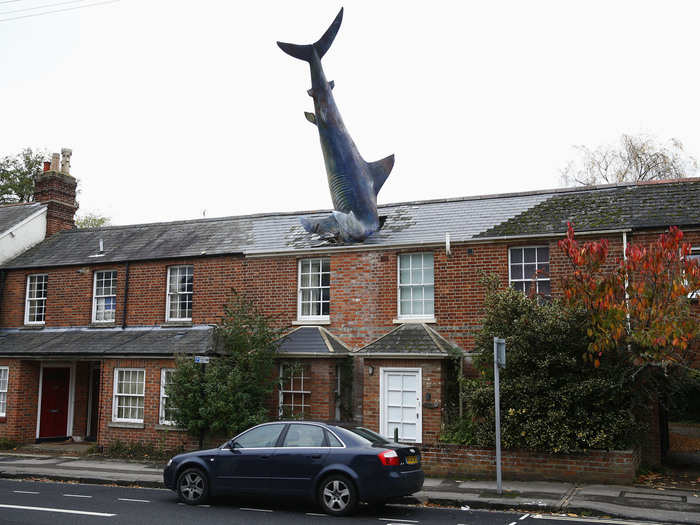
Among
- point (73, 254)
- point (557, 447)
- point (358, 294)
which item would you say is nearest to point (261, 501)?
point (557, 447)

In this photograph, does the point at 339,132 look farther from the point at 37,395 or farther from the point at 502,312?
the point at 37,395

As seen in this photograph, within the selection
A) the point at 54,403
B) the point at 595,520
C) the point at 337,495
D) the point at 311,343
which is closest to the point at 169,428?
the point at 311,343

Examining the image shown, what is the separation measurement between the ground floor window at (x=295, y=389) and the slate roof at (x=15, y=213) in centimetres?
1275

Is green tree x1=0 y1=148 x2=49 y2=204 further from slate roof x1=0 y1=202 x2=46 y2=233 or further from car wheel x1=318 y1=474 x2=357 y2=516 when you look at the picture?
car wheel x1=318 y1=474 x2=357 y2=516

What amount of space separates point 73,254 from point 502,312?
1546 cm

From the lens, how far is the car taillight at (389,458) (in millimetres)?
10289

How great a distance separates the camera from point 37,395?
21344mm

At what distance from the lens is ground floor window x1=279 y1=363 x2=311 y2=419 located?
17531mm

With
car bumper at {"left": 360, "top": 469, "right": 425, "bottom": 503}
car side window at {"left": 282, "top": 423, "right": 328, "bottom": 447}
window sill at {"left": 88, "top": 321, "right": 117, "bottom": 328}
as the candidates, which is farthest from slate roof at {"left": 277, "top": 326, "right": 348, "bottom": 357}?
car bumper at {"left": 360, "top": 469, "right": 425, "bottom": 503}

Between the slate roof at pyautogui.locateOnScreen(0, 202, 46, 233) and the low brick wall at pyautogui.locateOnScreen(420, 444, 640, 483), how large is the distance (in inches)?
→ 695

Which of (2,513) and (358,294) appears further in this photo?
(358,294)

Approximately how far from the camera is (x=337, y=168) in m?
19.1

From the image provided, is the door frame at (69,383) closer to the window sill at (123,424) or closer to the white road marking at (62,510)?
the window sill at (123,424)

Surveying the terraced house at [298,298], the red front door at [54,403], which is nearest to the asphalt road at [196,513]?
the terraced house at [298,298]
